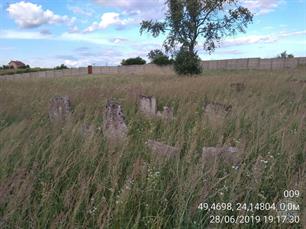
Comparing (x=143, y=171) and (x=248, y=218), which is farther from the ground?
(x=143, y=171)

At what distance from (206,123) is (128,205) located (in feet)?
9.59

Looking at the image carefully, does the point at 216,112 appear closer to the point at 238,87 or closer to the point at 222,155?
the point at 222,155

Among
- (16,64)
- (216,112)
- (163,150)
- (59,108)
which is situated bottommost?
(163,150)

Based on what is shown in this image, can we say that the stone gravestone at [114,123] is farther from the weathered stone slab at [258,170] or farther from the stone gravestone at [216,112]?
the weathered stone slab at [258,170]

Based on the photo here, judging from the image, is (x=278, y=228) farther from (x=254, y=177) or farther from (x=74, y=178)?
(x=74, y=178)

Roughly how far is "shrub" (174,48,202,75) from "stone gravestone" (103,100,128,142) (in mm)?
29822

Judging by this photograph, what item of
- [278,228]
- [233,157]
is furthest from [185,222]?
[233,157]

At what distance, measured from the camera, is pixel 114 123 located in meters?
5.30

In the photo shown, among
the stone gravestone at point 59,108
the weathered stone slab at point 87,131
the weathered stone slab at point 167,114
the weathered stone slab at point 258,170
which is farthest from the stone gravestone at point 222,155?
the stone gravestone at point 59,108

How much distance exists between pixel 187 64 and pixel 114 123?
99.5ft

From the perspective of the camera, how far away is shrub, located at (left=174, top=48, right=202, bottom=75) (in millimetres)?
35125

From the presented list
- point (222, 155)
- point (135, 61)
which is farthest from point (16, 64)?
point (222, 155)

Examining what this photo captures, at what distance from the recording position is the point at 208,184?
3.45 meters

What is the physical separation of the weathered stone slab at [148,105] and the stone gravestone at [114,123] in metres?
1.48
